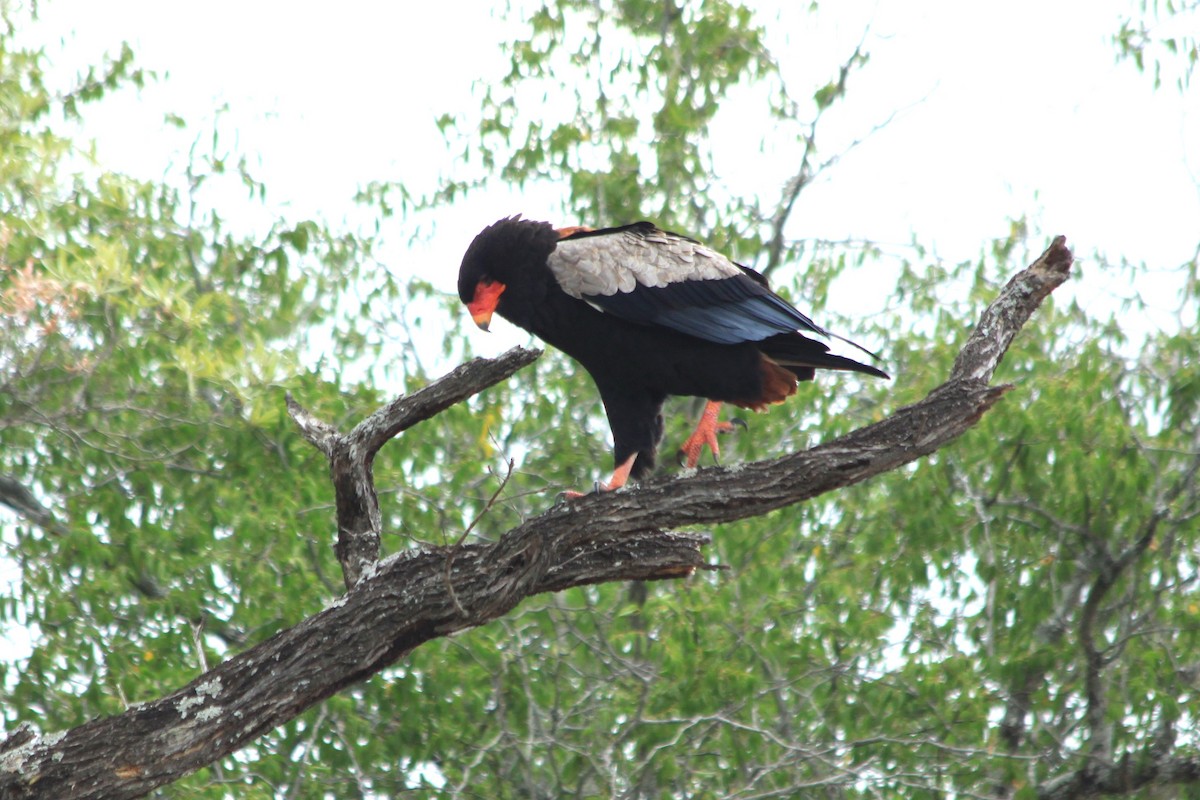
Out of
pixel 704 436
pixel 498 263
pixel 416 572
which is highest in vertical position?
pixel 498 263

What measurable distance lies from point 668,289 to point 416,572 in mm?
1371

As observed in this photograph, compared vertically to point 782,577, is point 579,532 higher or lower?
lower

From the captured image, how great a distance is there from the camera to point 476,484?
259 inches

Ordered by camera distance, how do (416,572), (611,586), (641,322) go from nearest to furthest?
1. (416,572)
2. (641,322)
3. (611,586)

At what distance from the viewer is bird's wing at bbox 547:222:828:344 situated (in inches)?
168

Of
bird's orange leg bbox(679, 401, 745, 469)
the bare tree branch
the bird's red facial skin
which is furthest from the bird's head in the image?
the bare tree branch

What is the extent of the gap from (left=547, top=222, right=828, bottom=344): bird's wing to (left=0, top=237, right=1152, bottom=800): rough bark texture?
816mm

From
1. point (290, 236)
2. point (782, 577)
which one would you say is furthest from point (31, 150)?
point (782, 577)

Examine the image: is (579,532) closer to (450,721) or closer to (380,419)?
(380,419)

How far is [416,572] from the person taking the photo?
11.1ft

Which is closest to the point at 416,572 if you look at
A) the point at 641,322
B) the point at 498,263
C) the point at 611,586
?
the point at 641,322

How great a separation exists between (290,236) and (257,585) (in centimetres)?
238

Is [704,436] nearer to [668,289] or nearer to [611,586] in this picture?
[668,289]

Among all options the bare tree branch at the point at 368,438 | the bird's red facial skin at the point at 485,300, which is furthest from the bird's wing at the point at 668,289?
the bare tree branch at the point at 368,438
